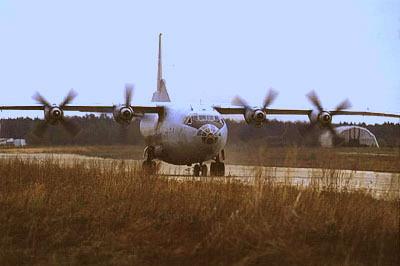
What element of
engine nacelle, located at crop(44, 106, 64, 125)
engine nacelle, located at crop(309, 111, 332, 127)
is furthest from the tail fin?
engine nacelle, located at crop(309, 111, 332, 127)

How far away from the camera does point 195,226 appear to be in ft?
30.6

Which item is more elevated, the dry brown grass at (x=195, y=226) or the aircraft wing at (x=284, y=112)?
the aircraft wing at (x=284, y=112)

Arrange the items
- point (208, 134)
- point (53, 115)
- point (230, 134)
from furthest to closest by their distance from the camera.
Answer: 1. point (230, 134)
2. point (53, 115)
3. point (208, 134)

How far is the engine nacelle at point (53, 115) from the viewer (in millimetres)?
26641

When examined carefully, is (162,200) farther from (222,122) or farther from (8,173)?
(222,122)

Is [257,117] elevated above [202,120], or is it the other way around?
[257,117]

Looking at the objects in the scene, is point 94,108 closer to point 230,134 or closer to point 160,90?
point 160,90

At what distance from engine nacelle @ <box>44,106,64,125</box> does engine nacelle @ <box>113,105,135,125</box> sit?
8.51 feet

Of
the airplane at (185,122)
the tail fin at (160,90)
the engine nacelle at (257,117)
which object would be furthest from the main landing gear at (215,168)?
the tail fin at (160,90)

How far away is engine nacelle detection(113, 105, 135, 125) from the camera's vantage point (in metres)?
26.7

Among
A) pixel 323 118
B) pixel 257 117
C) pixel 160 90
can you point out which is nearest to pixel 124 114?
pixel 257 117

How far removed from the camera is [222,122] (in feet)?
82.3

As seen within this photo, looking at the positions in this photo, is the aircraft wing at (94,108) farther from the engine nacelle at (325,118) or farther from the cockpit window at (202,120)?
the engine nacelle at (325,118)

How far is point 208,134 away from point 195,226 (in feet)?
47.4
